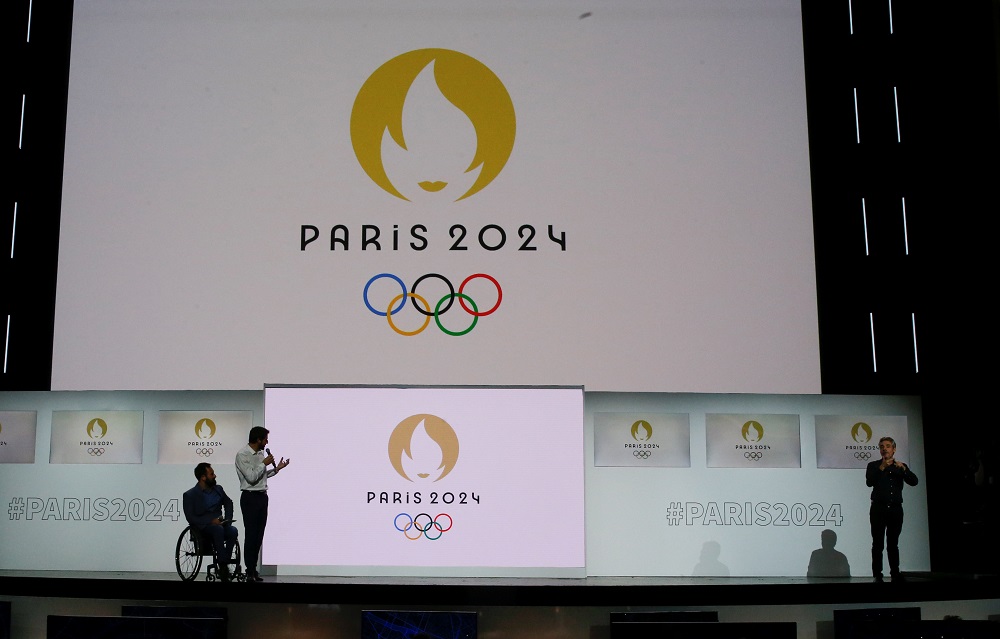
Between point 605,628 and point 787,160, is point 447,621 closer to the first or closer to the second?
point 605,628

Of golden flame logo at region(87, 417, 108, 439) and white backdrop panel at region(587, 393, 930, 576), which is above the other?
golden flame logo at region(87, 417, 108, 439)

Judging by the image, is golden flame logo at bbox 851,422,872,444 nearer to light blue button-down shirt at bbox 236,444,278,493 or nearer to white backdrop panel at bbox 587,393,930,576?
white backdrop panel at bbox 587,393,930,576

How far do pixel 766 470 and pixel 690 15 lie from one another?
3.79 metres

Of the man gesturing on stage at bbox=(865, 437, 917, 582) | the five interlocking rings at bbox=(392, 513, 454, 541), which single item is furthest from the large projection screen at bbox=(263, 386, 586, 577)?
the man gesturing on stage at bbox=(865, 437, 917, 582)

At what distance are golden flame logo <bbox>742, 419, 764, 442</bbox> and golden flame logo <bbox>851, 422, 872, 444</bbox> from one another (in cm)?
77

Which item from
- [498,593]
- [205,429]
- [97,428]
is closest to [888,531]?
[498,593]

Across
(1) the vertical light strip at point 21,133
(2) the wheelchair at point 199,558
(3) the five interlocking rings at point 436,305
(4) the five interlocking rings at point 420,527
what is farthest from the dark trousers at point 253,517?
(1) the vertical light strip at point 21,133

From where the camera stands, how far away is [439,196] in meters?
7.71

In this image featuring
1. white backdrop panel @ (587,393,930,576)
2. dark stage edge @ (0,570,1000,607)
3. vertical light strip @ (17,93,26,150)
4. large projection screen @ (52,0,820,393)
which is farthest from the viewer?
vertical light strip @ (17,93,26,150)

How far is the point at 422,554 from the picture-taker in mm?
7191

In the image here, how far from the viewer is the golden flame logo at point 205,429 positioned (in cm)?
784

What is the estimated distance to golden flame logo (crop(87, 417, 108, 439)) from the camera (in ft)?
26.0

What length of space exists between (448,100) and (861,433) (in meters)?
4.37

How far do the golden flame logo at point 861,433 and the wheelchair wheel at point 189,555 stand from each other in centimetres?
523
